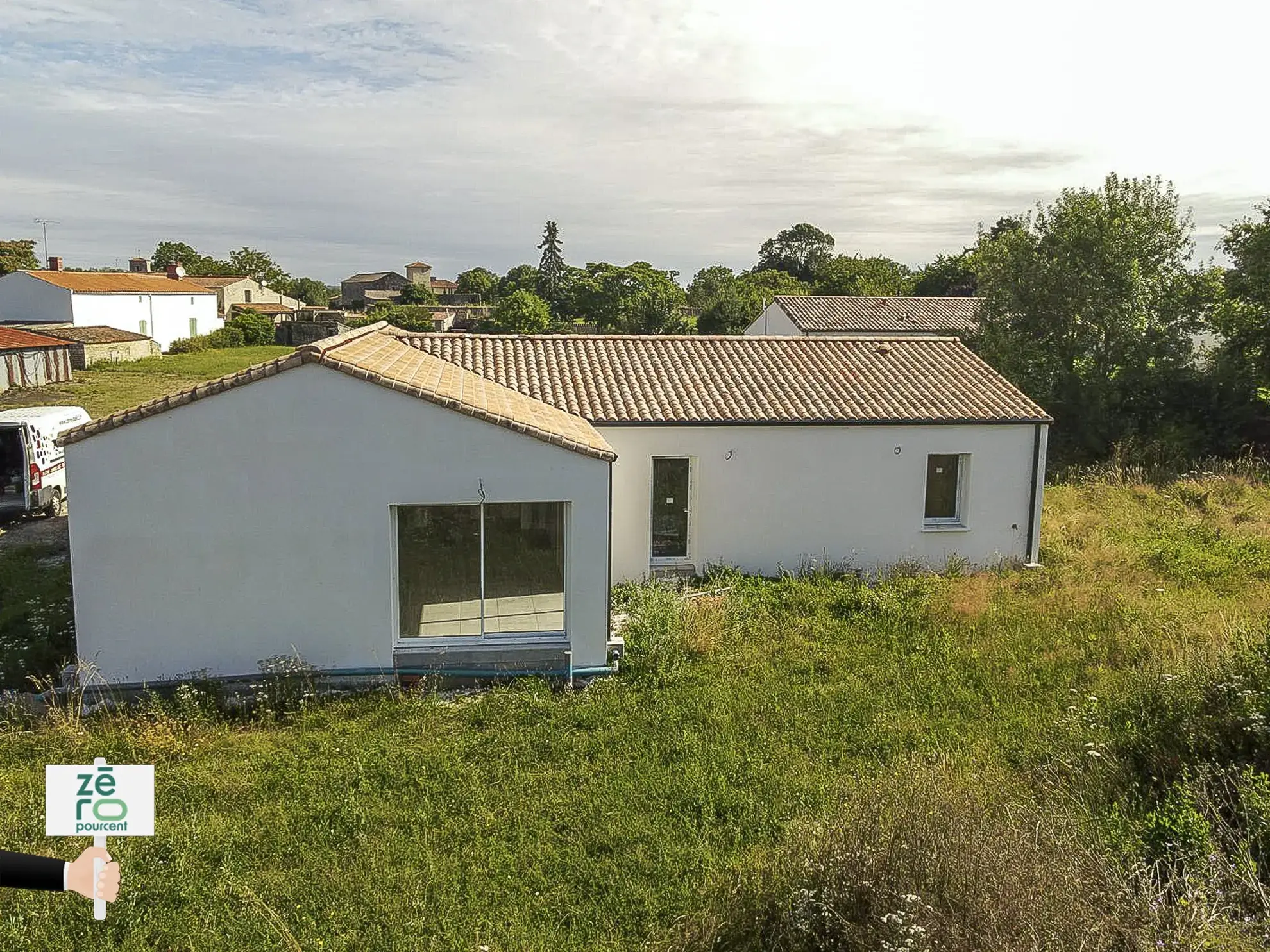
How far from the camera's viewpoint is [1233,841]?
20.9 ft

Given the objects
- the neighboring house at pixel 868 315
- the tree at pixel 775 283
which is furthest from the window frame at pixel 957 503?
the tree at pixel 775 283

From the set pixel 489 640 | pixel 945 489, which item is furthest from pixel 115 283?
pixel 945 489

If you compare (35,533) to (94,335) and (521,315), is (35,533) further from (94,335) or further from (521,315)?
(521,315)

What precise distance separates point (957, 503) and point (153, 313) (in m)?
56.9

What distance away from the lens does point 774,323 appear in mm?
43938

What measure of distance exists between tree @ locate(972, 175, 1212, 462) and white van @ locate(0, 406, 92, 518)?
81.3ft

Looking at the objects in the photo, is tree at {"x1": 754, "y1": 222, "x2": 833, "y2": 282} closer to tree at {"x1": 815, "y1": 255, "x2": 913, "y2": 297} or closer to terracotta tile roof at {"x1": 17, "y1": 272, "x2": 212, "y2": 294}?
tree at {"x1": 815, "y1": 255, "x2": 913, "y2": 297}

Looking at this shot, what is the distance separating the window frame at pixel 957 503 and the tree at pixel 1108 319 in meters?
11.1

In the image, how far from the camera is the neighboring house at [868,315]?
130 ft

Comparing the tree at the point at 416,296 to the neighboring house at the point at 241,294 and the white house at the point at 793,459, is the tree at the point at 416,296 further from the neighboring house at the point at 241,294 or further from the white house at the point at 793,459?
the white house at the point at 793,459

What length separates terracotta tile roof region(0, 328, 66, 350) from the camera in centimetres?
3488

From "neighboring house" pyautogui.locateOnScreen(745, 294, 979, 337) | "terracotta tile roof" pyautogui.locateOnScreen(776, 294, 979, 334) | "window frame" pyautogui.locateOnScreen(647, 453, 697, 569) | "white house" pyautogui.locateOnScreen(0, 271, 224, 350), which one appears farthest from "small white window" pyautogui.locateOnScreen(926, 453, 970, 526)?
"white house" pyautogui.locateOnScreen(0, 271, 224, 350)

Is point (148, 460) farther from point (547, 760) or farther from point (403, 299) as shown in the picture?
point (403, 299)

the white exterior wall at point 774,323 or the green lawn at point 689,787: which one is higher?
the white exterior wall at point 774,323
